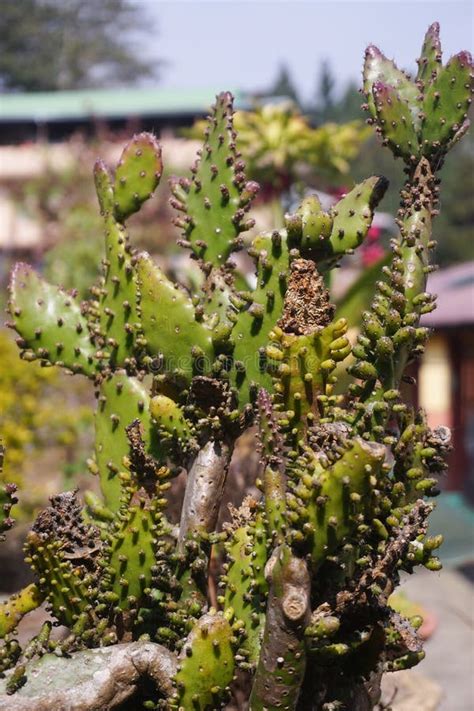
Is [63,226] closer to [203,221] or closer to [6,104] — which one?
[6,104]

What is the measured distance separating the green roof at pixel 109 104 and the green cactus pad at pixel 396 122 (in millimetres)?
19202

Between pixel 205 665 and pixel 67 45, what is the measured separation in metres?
34.9

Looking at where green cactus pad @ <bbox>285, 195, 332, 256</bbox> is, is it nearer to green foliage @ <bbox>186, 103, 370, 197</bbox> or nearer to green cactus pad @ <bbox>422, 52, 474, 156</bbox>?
green cactus pad @ <bbox>422, 52, 474, 156</bbox>

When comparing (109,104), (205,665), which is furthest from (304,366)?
(109,104)

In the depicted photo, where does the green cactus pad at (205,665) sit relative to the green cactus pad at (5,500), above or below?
below

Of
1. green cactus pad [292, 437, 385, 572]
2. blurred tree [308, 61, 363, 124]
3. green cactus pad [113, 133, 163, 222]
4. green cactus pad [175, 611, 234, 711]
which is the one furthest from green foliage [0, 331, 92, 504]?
blurred tree [308, 61, 363, 124]

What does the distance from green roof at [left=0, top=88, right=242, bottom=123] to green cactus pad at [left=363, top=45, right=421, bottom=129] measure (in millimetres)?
19060

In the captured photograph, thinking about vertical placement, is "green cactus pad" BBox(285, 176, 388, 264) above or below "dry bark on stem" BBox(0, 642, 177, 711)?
above

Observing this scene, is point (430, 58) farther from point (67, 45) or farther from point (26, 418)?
point (67, 45)

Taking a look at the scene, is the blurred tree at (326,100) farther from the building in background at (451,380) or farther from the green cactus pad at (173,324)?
the green cactus pad at (173,324)

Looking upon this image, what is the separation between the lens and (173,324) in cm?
229

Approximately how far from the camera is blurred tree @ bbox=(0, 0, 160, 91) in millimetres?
32719

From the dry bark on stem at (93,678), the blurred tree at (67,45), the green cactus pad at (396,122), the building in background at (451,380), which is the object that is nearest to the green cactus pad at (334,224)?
the green cactus pad at (396,122)

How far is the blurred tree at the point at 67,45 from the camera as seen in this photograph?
1288 inches
